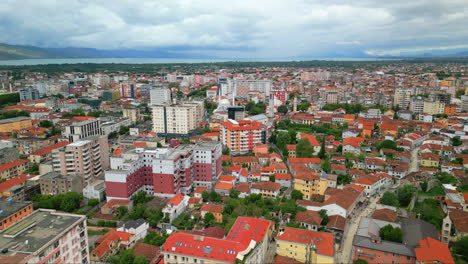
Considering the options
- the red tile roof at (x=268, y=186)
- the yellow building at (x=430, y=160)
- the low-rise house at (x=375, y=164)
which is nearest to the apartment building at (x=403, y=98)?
the yellow building at (x=430, y=160)

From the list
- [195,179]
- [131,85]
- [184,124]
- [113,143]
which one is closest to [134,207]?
[195,179]

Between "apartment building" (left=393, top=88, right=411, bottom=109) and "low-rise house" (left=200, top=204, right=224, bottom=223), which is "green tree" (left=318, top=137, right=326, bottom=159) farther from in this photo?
"apartment building" (left=393, top=88, right=411, bottom=109)

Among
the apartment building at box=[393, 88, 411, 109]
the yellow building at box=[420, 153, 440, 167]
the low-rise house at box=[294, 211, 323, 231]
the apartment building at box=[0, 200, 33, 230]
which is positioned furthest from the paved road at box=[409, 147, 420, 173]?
the apartment building at box=[0, 200, 33, 230]

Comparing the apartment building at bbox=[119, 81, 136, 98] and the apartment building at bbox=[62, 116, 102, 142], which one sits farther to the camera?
the apartment building at bbox=[119, 81, 136, 98]

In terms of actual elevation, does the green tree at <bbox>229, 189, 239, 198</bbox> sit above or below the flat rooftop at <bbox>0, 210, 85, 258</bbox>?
below

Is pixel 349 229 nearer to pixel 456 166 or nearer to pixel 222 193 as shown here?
pixel 222 193

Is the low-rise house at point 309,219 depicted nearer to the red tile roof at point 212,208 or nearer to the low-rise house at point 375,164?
the red tile roof at point 212,208
